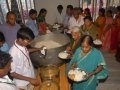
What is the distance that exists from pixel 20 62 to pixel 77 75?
26.7 inches

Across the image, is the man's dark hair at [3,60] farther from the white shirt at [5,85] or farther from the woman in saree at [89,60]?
the woman in saree at [89,60]

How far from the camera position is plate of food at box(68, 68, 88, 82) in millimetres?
2746

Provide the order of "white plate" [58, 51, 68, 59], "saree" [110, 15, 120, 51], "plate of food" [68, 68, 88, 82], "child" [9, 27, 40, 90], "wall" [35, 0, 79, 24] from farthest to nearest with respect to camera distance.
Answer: "wall" [35, 0, 79, 24], "saree" [110, 15, 120, 51], "white plate" [58, 51, 68, 59], "plate of food" [68, 68, 88, 82], "child" [9, 27, 40, 90]

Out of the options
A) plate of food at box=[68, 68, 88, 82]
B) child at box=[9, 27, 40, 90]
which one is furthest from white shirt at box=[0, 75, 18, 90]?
plate of food at box=[68, 68, 88, 82]

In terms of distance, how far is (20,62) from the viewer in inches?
105

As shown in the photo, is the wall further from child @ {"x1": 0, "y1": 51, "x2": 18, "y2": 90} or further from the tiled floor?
child @ {"x1": 0, "y1": 51, "x2": 18, "y2": 90}

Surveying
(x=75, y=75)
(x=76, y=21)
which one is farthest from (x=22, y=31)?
(x=76, y=21)

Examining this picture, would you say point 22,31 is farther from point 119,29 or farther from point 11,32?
point 119,29

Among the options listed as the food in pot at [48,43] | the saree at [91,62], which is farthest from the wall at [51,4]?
the saree at [91,62]

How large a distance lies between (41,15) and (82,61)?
2688mm

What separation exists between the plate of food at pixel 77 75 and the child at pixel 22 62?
0.44 meters

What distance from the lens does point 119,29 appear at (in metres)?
5.66

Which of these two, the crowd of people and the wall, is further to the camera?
the wall

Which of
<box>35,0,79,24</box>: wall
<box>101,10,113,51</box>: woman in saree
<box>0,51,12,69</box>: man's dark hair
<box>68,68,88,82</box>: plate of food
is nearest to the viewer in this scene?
<box>0,51,12,69</box>: man's dark hair
